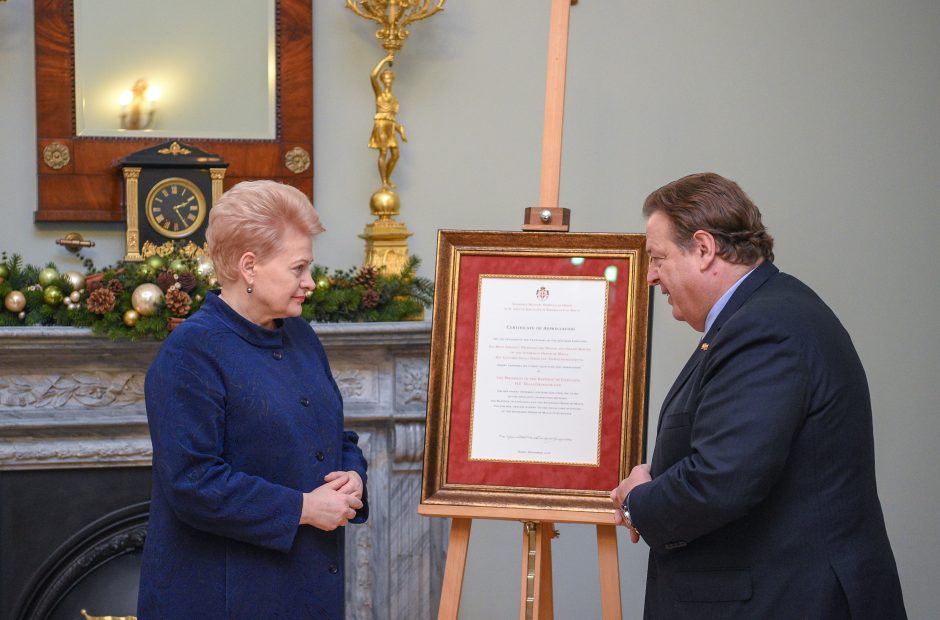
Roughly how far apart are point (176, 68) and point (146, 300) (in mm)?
938

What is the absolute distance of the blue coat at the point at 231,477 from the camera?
1.80 m

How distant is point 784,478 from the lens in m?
1.76

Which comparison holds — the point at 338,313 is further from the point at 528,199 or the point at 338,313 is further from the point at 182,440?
the point at 182,440

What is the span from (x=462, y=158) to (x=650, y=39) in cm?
79

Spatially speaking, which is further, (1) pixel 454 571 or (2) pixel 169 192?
(2) pixel 169 192

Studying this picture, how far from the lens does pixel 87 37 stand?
3.32 meters

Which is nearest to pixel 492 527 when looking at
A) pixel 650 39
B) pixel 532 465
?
pixel 532 465

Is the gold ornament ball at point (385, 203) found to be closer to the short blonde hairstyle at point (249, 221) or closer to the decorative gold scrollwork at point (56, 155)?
the decorative gold scrollwork at point (56, 155)

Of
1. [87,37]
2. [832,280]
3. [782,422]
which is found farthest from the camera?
[832,280]

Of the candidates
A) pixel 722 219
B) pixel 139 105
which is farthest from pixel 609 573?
pixel 139 105

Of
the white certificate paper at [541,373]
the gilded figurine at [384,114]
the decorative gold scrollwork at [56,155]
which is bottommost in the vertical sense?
the white certificate paper at [541,373]

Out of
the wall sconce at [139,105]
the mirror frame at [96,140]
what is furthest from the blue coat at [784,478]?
the wall sconce at [139,105]

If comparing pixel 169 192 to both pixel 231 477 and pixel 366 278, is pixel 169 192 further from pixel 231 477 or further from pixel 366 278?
pixel 231 477

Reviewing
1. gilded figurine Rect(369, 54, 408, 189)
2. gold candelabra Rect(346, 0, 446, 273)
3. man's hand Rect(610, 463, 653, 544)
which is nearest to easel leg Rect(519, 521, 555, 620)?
man's hand Rect(610, 463, 653, 544)
